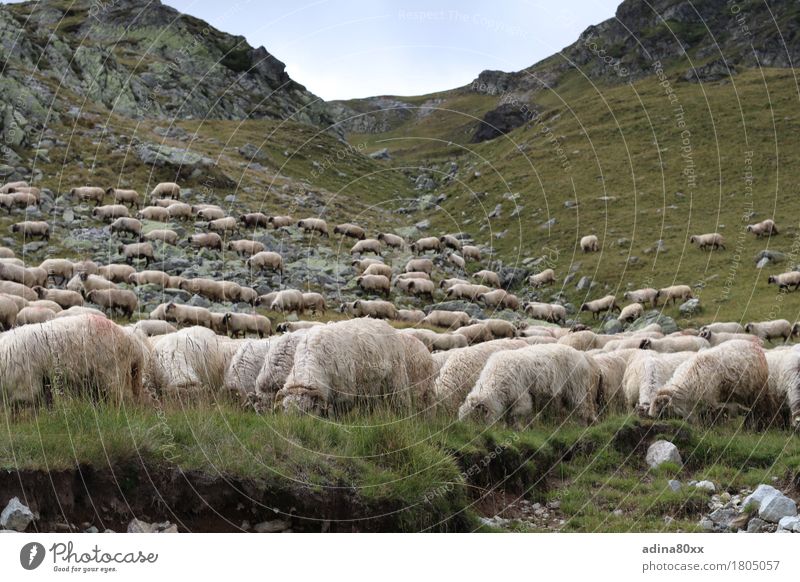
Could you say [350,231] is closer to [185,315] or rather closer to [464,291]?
[464,291]

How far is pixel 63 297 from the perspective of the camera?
27031 mm

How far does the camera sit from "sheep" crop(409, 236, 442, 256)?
54066mm

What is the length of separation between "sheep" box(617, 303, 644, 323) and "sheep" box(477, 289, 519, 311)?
6.17 metres

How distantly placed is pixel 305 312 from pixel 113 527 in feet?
87.4

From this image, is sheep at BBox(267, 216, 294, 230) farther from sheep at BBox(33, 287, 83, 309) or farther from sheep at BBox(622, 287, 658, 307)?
sheep at BBox(33, 287, 83, 309)

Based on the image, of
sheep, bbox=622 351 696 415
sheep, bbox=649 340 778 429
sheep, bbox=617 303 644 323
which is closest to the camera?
sheep, bbox=649 340 778 429

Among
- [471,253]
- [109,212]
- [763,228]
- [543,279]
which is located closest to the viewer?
[109,212]

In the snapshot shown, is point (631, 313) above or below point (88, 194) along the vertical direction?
below

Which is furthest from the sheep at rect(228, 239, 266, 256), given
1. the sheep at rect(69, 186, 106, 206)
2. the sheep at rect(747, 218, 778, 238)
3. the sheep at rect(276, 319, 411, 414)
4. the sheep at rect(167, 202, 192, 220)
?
the sheep at rect(276, 319, 411, 414)

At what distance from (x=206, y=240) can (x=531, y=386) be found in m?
31.1

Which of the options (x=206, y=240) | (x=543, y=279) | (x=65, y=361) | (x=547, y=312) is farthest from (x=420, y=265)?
(x=65, y=361)

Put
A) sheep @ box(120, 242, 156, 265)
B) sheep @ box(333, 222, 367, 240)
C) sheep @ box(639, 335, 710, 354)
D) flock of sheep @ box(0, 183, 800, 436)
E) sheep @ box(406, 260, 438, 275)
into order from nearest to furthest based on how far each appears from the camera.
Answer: flock of sheep @ box(0, 183, 800, 436), sheep @ box(639, 335, 710, 354), sheep @ box(120, 242, 156, 265), sheep @ box(406, 260, 438, 275), sheep @ box(333, 222, 367, 240)

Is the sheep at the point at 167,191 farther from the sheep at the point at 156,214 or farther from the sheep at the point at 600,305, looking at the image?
the sheep at the point at 600,305

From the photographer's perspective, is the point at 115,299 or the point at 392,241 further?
the point at 392,241
